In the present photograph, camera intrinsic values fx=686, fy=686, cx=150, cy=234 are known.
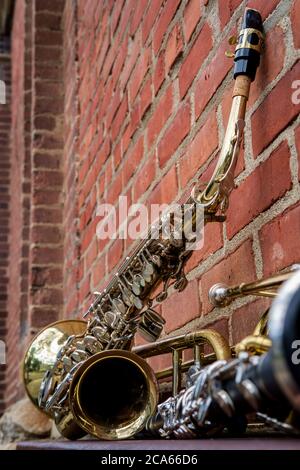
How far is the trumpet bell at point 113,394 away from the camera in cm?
94

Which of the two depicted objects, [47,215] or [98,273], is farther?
[47,215]

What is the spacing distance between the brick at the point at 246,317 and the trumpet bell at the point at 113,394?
0.16 meters

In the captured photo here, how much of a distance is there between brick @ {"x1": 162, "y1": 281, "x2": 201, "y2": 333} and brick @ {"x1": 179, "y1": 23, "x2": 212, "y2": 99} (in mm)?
389

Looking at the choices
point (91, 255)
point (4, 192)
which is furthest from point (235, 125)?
point (4, 192)

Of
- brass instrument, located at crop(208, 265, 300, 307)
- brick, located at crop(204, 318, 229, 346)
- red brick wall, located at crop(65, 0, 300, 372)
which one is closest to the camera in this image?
brass instrument, located at crop(208, 265, 300, 307)

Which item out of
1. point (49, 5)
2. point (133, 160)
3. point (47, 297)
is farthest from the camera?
point (49, 5)

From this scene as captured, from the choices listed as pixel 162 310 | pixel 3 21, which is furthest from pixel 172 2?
pixel 3 21

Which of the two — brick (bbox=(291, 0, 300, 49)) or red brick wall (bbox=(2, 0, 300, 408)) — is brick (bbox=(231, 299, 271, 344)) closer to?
red brick wall (bbox=(2, 0, 300, 408))

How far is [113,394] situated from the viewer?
38.7 inches

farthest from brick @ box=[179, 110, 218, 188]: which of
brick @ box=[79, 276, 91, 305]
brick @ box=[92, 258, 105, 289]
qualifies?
brick @ box=[79, 276, 91, 305]

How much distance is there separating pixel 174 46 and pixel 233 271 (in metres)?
0.56

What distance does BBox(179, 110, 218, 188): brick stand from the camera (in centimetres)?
119

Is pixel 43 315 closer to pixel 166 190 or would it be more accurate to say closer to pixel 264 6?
pixel 166 190

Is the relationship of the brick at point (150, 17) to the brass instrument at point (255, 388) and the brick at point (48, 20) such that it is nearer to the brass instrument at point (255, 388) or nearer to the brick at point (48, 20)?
the brass instrument at point (255, 388)
